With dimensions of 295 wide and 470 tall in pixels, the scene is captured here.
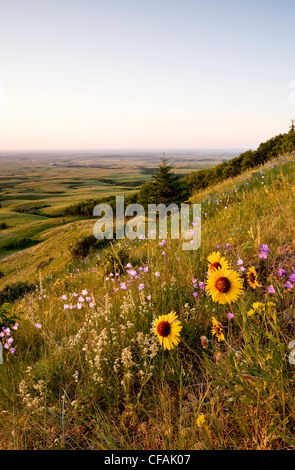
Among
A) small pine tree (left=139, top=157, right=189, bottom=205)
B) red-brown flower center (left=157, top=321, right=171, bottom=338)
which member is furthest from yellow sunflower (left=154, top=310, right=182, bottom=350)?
small pine tree (left=139, top=157, right=189, bottom=205)

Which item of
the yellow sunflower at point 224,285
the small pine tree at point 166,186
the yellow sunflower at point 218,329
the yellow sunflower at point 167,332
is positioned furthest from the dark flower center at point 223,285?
the small pine tree at point 166,186

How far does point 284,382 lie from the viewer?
4.42 feet

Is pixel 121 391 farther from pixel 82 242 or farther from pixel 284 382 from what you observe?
pixel 82 242

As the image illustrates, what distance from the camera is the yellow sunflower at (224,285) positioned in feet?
5.04

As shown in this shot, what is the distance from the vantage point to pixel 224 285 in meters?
1.54

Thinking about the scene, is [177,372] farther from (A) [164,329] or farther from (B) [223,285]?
(B) [223,285]

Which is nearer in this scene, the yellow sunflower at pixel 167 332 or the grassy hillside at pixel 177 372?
the grassy hillside at pixel 177 372

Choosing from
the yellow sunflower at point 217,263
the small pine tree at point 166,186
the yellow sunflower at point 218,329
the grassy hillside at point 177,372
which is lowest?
the grassy hillside at point 177,372

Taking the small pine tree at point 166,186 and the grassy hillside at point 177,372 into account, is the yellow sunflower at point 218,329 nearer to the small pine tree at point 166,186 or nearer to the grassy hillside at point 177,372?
the grassy hillside at point 177,372

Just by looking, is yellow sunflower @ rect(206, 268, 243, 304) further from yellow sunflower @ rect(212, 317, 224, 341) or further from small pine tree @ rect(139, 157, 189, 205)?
small pine tree @ rect(139, 157, 189, 205)

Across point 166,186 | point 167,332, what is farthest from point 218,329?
point 166,186

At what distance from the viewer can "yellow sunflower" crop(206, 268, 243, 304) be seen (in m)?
1.54

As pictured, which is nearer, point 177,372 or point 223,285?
point 223,285
